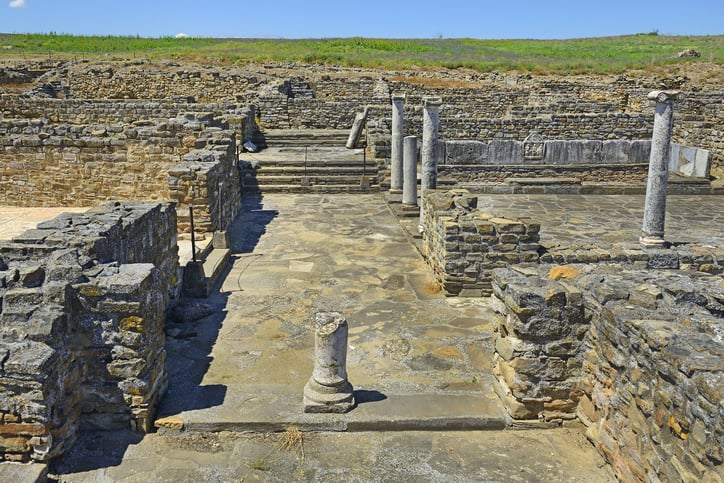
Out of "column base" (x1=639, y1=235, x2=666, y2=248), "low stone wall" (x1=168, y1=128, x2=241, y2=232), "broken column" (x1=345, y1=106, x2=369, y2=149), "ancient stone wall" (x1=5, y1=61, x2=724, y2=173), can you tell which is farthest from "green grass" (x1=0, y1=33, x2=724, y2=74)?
"column base" (x1=639, y1=235, x2=666, y2=248)

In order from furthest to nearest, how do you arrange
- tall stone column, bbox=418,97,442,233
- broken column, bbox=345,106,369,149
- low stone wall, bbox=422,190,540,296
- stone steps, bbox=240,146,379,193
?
broken column, bbox=345,106,369,149
stone steps, bbox=240,146,379,193
tall stone column, bbox=418,97,442,233
low stone wall, bbox=422,190,540,296

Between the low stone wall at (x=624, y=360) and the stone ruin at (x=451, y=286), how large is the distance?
1cm

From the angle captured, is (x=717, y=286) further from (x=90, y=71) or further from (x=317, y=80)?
(x=90, y=71)

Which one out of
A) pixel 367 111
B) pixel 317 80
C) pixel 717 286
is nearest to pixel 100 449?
pixel 717 286

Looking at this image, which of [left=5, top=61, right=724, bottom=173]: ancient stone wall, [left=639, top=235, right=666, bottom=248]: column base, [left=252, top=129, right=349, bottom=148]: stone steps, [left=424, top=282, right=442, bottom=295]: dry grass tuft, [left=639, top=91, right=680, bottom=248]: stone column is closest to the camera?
[left=424, top=282, right=442, bottom=295]: dry grass tuft

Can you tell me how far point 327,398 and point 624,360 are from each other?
2.35 metres

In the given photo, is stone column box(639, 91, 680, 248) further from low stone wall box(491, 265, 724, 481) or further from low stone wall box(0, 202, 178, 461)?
low stone wall box(0, 202, 178, 461)

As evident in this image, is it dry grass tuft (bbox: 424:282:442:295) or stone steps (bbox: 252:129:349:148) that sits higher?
stone steps (bbox: 252:129:349:148)

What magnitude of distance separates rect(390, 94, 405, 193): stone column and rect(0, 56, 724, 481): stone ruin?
5cm

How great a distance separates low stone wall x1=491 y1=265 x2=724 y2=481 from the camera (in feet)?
12.1

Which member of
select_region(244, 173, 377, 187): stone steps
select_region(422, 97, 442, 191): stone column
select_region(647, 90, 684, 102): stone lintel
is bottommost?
select_region(244, 173, 377, 187): stone steps

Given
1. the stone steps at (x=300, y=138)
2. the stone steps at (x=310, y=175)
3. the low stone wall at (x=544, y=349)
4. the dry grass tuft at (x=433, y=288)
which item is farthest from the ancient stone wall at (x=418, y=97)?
the low stone wall at (x=544, y=349)

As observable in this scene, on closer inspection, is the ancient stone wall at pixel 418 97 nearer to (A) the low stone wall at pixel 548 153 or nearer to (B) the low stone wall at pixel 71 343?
(A) the low stone wall at pixel 548 153

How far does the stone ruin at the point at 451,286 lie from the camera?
14.3ft
